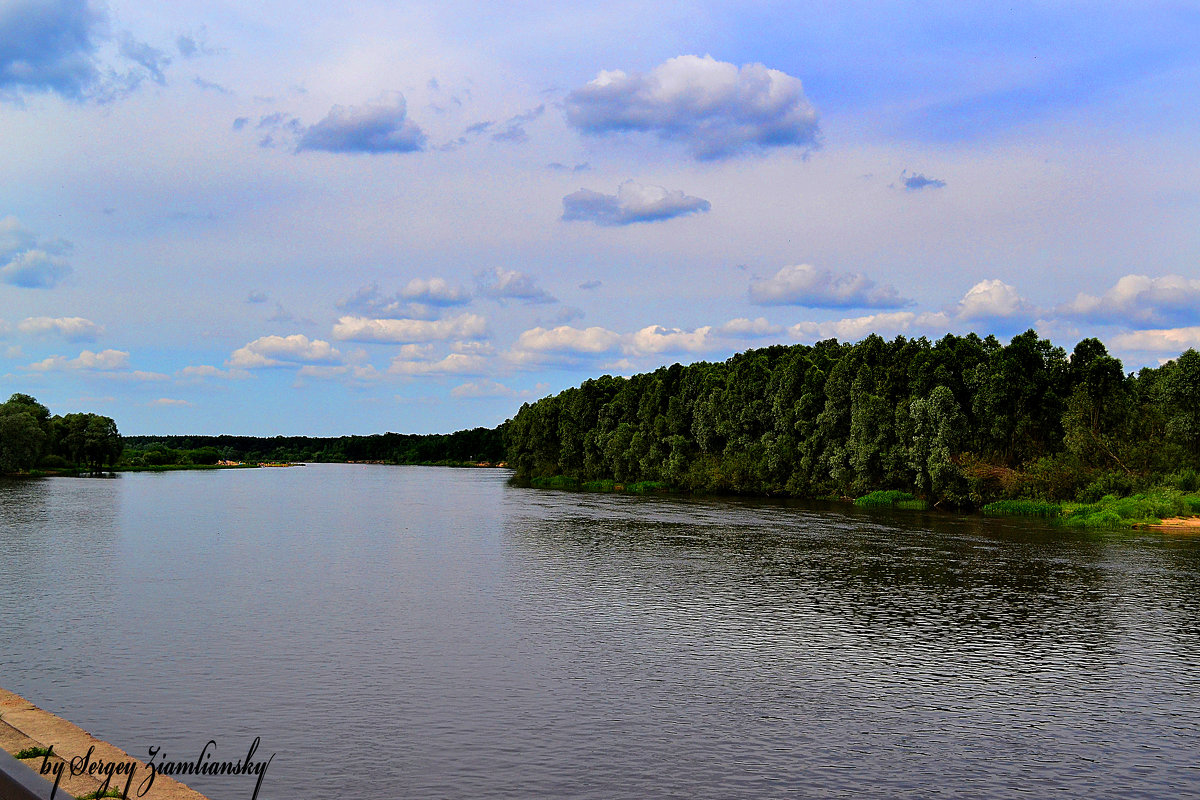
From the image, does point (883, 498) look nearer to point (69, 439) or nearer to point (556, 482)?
point (556, 482)

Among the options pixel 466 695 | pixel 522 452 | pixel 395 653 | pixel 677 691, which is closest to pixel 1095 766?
pixel 677 691

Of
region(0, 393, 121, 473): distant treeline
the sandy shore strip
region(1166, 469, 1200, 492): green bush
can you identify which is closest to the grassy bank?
region(1166, 469, 1200, 492): green bush

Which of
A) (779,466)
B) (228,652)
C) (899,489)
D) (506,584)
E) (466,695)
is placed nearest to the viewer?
(466,695)

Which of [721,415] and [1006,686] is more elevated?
[721,415]

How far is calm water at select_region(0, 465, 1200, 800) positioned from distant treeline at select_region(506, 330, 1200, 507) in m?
28.7

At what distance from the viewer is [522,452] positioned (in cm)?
18062

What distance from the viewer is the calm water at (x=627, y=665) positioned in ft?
63.2

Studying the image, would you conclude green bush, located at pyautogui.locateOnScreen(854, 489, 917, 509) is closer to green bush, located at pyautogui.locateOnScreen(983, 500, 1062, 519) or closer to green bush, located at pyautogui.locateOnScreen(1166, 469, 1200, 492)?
green bush, located at pyautogui.locateOnScreen(983, 500, 1062, 519)

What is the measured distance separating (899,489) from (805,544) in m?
48.1

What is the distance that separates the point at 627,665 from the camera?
1091 inches

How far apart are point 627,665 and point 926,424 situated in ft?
243

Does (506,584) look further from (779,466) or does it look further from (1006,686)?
(779,466)

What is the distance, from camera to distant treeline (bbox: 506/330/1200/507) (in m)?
83.5

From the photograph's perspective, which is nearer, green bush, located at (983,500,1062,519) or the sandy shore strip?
the sandy shore strip
